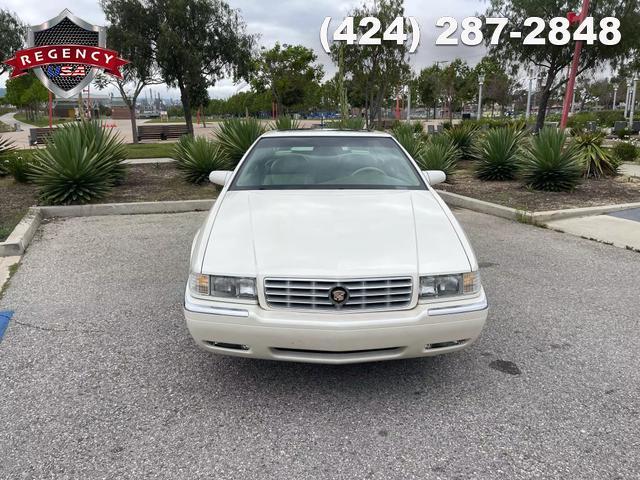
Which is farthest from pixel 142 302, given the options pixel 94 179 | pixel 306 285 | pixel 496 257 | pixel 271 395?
pixel 94 179

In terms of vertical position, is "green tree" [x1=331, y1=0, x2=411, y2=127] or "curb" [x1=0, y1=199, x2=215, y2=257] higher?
"green tree" [x1=331, y1=0, x2=411, y2=127]

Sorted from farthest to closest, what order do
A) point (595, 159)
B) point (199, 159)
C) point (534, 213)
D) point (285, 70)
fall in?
point (285, 70) → point (595, 159) → point (199, 159) → point (534, 213)

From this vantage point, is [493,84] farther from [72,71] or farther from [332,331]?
[332,331]

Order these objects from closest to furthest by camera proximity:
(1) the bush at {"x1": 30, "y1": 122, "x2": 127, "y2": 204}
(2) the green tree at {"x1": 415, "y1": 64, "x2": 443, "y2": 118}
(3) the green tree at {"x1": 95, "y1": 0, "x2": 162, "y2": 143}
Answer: (1) the bush at {"x1": 30, "y1": 122, "x2": 127, "y2": 204}
(3) the green tree at {"x1": 95, "y1": 0, "x2": 162, "y2": 143}
(2) the green tree at {"x1": 415, "y1": 64, "x2": 443, "y2": 118}

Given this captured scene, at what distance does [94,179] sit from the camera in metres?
9.10

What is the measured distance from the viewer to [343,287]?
111 inches

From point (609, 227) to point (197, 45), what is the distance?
66.3 ft

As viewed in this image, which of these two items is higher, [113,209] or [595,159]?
[595,159]

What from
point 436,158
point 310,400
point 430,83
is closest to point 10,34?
point 436,158

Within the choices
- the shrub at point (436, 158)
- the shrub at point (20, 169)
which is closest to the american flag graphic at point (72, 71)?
the shrub at point (20, 169)

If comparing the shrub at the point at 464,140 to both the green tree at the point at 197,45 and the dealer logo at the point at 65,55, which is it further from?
the green tree at the point at 197,45

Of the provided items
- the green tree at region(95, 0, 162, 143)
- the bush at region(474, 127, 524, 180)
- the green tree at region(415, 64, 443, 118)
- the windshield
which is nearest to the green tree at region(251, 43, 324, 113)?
the green tree at region(415, 64, 443, 118)

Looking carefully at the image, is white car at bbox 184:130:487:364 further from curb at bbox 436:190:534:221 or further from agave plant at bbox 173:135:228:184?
agave plant at bbox 173:135:228:184

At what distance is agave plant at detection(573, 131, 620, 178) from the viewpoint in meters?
11.6
